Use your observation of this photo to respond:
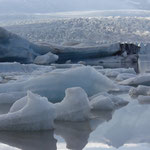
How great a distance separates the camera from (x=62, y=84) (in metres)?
2.69

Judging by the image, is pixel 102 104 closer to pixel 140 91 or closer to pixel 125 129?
pixel 125 129

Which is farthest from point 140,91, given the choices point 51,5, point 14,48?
point 51,5

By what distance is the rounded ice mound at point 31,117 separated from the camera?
5.86 ft

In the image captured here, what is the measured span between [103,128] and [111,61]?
239 inches

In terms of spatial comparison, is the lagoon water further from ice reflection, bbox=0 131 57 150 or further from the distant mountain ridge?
the distant mountain ridge

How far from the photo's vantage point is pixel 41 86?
2.70 metres

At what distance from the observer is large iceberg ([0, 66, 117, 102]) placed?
8.73ft

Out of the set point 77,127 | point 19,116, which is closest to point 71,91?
point 77,127

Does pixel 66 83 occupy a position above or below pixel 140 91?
above

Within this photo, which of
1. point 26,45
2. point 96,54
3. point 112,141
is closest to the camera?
point 112,141

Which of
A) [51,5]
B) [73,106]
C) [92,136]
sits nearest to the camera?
[92,136]

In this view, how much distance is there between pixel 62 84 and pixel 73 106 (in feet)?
2.27

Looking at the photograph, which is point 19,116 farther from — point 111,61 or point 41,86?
point 111,61

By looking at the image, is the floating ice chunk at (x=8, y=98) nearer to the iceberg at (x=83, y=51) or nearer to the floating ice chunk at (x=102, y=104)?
the floating ice chunk at (x=102, y=104)
